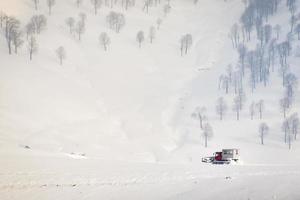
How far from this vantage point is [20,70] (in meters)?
148

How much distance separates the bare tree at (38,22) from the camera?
600ft

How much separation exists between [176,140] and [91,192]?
100 meters

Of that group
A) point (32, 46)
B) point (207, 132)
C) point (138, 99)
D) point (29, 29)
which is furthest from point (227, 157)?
point (29, 29)

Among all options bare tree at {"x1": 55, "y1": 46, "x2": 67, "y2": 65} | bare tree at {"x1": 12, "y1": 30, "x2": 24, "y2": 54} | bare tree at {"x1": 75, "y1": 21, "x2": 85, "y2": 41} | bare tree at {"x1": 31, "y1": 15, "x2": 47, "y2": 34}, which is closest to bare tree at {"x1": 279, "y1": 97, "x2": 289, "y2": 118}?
bare tree at {"x1": 55, "y1": 46, "x2": 67, "y2": 65}

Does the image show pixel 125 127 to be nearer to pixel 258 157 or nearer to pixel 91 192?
pixel 258 157

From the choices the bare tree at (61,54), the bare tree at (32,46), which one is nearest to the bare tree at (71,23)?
the bare tree at (61,54)

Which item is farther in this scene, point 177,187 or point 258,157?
point 258,157

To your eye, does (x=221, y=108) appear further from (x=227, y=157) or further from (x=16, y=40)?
(x=16, y=40)

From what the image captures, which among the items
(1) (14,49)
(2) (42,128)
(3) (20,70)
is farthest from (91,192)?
(1) (14,49)

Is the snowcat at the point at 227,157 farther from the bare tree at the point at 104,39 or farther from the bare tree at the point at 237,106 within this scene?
the bare tree at the point at 104,39

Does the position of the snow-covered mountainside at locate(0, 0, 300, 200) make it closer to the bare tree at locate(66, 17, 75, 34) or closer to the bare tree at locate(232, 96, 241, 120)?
the bare tree at locate(232, 96, 241, 120)

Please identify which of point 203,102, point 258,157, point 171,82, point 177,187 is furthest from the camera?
point 171,82

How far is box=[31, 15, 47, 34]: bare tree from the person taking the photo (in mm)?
182750

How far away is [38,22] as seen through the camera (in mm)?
183375
